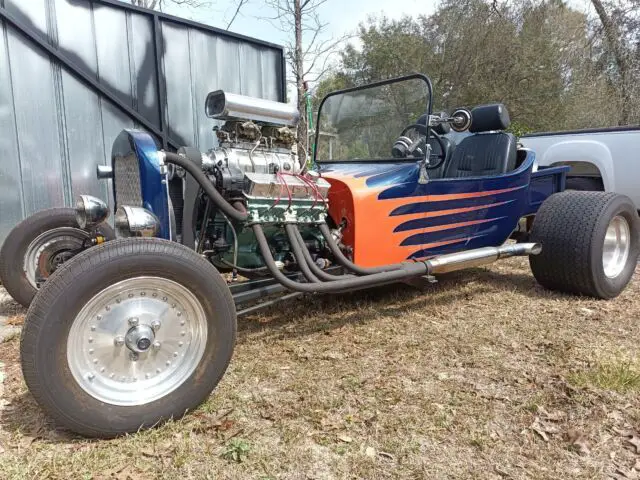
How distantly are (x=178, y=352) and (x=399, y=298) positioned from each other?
2371 millimetres

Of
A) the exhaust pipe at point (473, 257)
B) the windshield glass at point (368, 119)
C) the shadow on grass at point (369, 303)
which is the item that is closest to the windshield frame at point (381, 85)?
the windshield glass at point (368, 119)

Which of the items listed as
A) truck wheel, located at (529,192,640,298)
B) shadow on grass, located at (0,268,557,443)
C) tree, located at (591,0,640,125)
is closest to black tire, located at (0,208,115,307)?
shadow on grass, located at (0,268,557,443)

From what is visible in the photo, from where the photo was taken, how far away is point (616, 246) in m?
4.55

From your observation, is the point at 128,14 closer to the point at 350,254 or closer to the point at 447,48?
the point at 350,254

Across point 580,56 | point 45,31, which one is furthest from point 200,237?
point 580,56

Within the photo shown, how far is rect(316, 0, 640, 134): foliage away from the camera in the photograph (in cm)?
1452

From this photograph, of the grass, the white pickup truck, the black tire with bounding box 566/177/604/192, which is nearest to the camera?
the grass

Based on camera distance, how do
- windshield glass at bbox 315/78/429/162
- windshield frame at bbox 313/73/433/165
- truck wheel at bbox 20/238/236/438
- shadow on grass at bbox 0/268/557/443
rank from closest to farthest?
truck wheel at bbox 20/238/236/438 < shadow on grass at bbox 0/268/557/443 < windshield frame at bbox 313/73/433/165 < windshield glass at bbox 315/78/429/162

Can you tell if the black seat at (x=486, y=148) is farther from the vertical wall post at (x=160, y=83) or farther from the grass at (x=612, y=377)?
the vertical wall post at (x=160, y=83)

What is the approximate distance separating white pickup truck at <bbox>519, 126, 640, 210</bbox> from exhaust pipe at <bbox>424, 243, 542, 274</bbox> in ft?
11.3

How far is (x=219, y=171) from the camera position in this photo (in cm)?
305

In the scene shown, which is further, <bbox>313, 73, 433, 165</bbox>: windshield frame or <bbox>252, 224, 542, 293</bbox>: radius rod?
<bbox>313, 73, 433, 165</bbox>: windshield frame

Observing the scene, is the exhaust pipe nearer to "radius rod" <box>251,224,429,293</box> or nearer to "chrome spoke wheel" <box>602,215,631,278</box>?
"radius rod" <box>251,224,429,293</box>

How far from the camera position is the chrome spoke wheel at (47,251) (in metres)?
3.84
